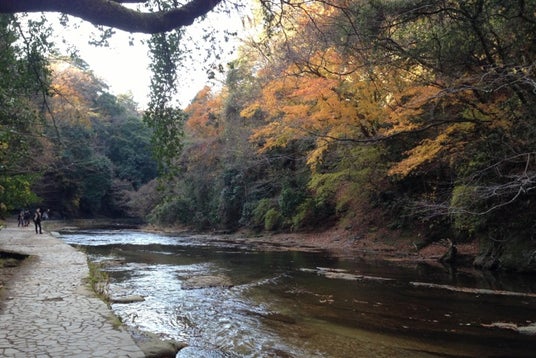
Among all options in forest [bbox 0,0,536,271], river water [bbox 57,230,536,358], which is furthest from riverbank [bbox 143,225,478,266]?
river water [bbox 57,230,536,358]

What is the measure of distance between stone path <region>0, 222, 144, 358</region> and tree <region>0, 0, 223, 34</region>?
11.7 feet

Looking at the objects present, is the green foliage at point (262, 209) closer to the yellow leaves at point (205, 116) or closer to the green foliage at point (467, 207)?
the yellow leaves at point (205, 116)

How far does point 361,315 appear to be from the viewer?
346 inches

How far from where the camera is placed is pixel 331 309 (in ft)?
30.5

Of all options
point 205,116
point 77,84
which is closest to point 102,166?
point 77,84

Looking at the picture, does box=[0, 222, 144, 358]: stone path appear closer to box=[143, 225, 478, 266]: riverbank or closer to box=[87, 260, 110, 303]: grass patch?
box=[87, 260, 110, 303]: grass patch

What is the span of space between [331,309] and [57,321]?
5228 mm

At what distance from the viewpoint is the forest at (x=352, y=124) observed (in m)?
7.44

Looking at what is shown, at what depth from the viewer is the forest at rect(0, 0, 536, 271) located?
293 inches

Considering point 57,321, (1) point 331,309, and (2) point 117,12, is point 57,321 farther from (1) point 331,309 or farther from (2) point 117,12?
(1) point 331,309

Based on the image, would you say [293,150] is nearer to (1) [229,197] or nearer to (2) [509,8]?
(1) [229,197]

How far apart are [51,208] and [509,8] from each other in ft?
160

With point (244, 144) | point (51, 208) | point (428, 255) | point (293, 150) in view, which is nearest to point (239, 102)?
point (244, 144)

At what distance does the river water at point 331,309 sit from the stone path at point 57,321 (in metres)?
1.07
